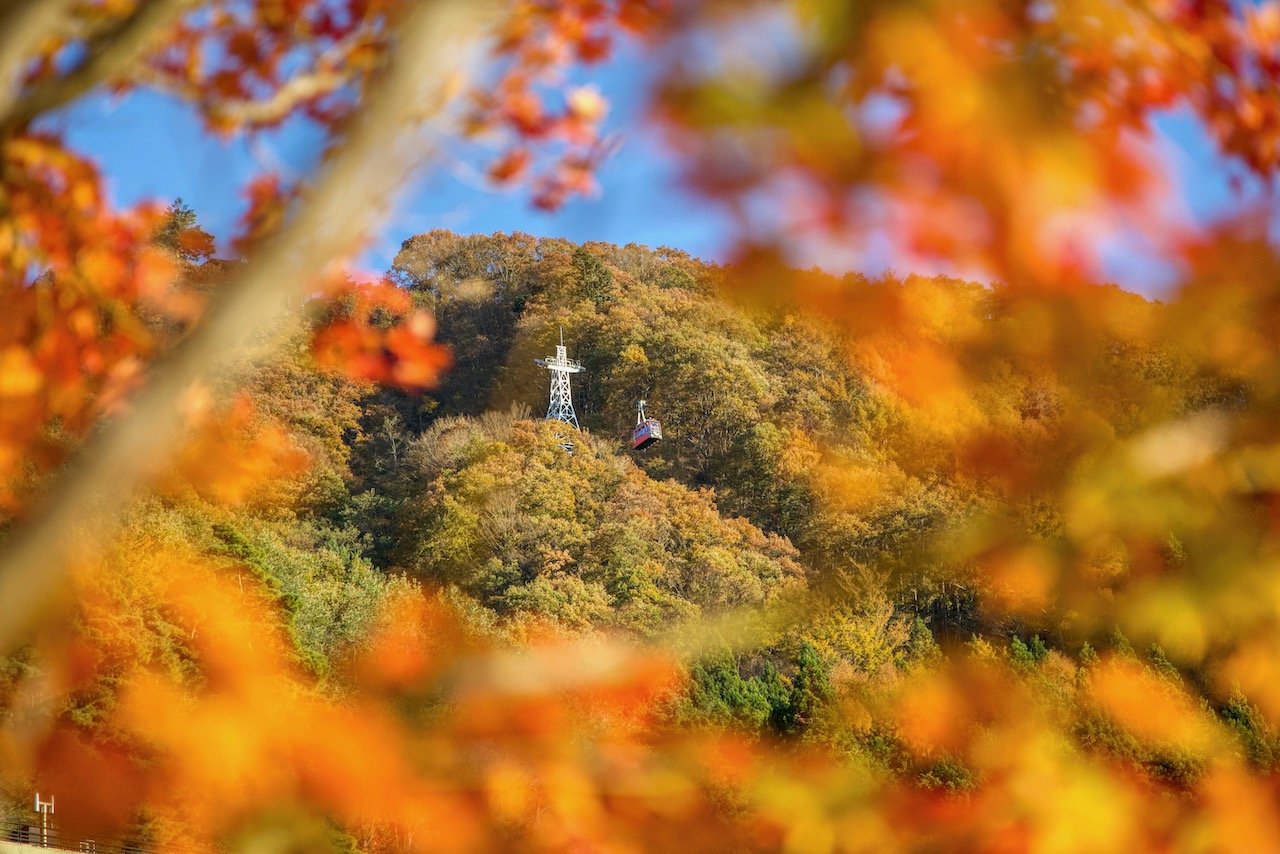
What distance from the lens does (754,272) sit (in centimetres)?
210

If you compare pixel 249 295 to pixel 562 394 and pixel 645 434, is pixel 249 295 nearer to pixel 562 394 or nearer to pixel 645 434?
pixel 645 434

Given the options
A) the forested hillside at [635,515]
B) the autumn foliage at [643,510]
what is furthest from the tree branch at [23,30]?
the forested hillside at [635,515]

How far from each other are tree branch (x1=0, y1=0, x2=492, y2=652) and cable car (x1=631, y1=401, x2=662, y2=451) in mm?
8888

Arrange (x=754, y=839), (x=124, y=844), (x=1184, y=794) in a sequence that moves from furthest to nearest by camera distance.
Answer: (x=124, y=844), (x=1184, y=794), (x=754, y=839)

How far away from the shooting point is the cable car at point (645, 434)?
9677mm

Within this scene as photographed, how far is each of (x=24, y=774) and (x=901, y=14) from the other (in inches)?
187

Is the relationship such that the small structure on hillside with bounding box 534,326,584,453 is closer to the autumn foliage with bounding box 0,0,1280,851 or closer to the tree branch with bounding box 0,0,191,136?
the autumn foliage with bounding box 0,0,1280,851

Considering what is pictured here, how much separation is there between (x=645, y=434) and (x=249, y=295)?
8.98m

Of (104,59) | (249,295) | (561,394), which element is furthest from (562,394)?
(249,295)

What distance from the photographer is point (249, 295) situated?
72cm

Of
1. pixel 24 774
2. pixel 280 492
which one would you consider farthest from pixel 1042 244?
pixel 280 492

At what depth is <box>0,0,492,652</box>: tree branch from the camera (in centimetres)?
70

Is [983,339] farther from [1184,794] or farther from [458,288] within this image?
[458,288]

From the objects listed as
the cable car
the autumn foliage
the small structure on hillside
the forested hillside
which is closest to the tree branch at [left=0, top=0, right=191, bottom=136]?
the autumn foliage
